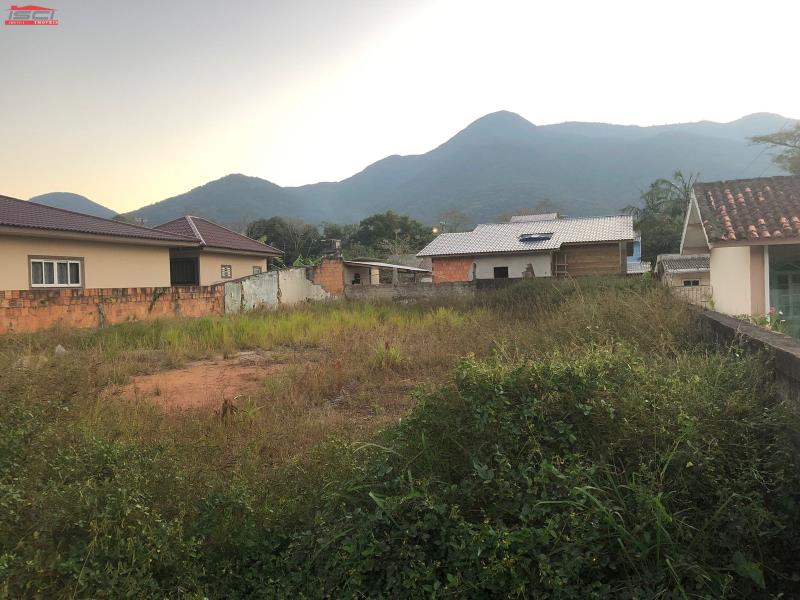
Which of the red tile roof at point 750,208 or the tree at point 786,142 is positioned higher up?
the tree at point 786,142

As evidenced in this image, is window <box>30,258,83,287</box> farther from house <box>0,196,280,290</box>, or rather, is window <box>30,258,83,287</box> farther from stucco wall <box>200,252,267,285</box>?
stucco wall <box>200,252,267,285</box>

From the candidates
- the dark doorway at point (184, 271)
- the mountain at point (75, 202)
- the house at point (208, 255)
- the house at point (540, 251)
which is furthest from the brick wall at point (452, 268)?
the mountain at point (75, 202)

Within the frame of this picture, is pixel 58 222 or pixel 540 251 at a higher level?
pixel 58 222

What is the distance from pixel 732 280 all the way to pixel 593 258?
17591 millimetres

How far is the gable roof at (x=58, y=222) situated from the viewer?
455 inches

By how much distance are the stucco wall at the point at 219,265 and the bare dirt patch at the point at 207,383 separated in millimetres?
10349

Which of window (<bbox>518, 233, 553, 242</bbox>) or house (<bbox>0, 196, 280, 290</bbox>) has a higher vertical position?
window (<bbox>518, 233, 553, 242</bbox>)

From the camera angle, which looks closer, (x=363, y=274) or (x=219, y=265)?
(x=219, y=265)

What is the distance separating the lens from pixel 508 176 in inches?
5034

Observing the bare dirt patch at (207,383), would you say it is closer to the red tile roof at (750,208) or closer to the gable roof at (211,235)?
the red tile roof at (750,208)

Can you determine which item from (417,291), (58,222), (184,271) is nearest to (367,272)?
(417,291)

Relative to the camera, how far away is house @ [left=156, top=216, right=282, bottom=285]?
17688 mm

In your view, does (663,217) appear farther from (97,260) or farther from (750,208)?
(97,260)

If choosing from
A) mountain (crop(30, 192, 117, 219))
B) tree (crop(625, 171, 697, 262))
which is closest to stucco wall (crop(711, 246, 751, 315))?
tree (crop(625, 171, 697, 262))
